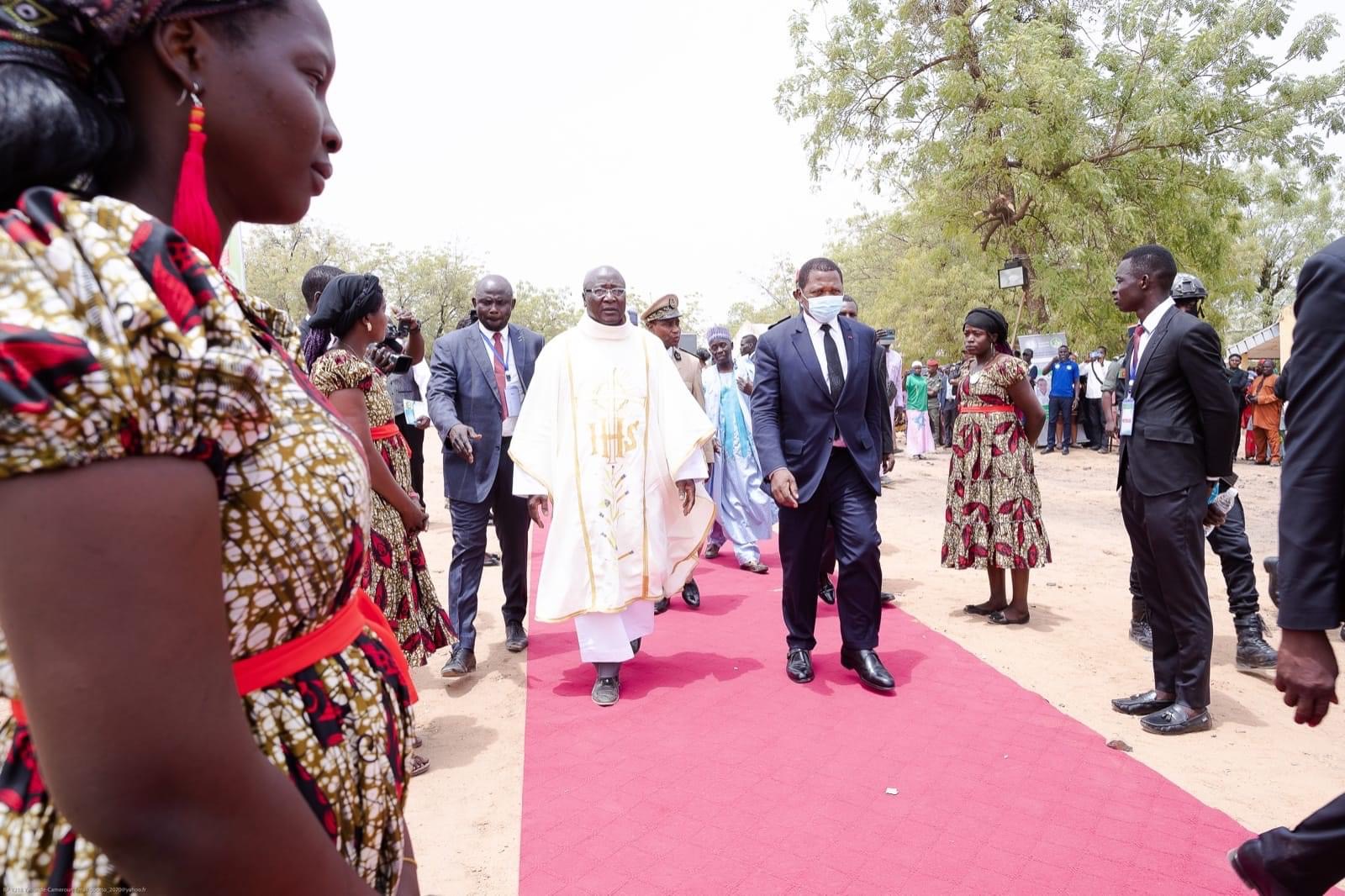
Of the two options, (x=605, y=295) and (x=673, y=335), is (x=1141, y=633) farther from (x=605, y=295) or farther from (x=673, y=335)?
(x=673, y=335)

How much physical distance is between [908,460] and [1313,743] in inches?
519

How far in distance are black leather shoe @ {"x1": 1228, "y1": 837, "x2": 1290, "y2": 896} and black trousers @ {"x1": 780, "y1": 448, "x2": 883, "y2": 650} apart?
6.80 ft

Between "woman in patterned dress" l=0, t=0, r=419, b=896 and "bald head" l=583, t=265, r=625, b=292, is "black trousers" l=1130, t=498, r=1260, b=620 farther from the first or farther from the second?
"woman in patterned dress" l=0, t=0, r=419, b=896

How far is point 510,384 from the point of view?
520 cm

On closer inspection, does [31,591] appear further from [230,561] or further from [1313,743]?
[1313,743]

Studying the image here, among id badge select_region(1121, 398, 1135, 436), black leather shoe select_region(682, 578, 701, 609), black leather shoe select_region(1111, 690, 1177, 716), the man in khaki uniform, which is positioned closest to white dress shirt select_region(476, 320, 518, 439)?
the man in khaki uniform

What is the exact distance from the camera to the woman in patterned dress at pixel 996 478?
5.45m

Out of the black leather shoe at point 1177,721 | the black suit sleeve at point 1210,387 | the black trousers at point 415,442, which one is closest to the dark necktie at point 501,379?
the black trousers at point 415,442

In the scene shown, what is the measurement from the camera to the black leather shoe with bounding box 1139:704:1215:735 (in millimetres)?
3734

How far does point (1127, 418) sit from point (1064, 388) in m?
13.2

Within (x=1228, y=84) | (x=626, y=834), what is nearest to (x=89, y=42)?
(x=626, y=834)

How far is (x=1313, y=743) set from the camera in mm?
3641

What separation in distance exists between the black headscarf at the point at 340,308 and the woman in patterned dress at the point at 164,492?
2.69m

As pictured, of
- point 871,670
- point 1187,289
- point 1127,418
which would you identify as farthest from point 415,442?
point 1187,289
